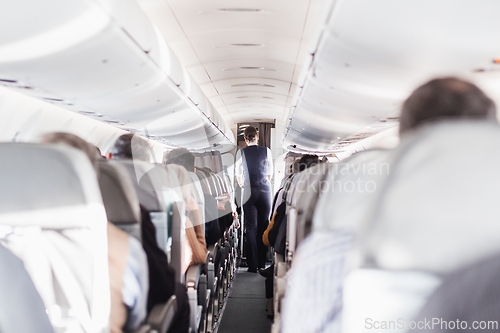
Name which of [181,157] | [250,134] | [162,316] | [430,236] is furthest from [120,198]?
[250,134]

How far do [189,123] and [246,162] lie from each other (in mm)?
1202

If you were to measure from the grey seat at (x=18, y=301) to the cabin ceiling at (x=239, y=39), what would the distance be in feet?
9.84

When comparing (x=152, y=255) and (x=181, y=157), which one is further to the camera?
(x=181, y=157)

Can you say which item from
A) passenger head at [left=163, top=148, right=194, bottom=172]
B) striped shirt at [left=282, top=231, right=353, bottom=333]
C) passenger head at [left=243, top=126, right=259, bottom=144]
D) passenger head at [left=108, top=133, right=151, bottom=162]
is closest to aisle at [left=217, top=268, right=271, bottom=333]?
passenger head at [left=163, top=148, right=194, bottom=172]

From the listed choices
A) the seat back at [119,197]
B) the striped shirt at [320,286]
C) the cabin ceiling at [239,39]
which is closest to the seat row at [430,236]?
the striped shirt at [320,286]

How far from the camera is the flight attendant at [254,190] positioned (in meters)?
5.63

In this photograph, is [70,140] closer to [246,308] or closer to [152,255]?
[152,255]

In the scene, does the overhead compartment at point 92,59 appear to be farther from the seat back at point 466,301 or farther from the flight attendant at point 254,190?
the seat back at point 466,301

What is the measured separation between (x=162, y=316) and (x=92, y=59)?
5.74 ft

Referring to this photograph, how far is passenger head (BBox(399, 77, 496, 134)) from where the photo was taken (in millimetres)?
760

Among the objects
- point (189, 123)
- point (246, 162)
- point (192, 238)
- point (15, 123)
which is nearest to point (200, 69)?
point (189, 123)

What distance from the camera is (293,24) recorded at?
15.4ft

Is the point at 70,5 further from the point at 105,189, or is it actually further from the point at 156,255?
the point at 156,255

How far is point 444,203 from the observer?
0.60 m
